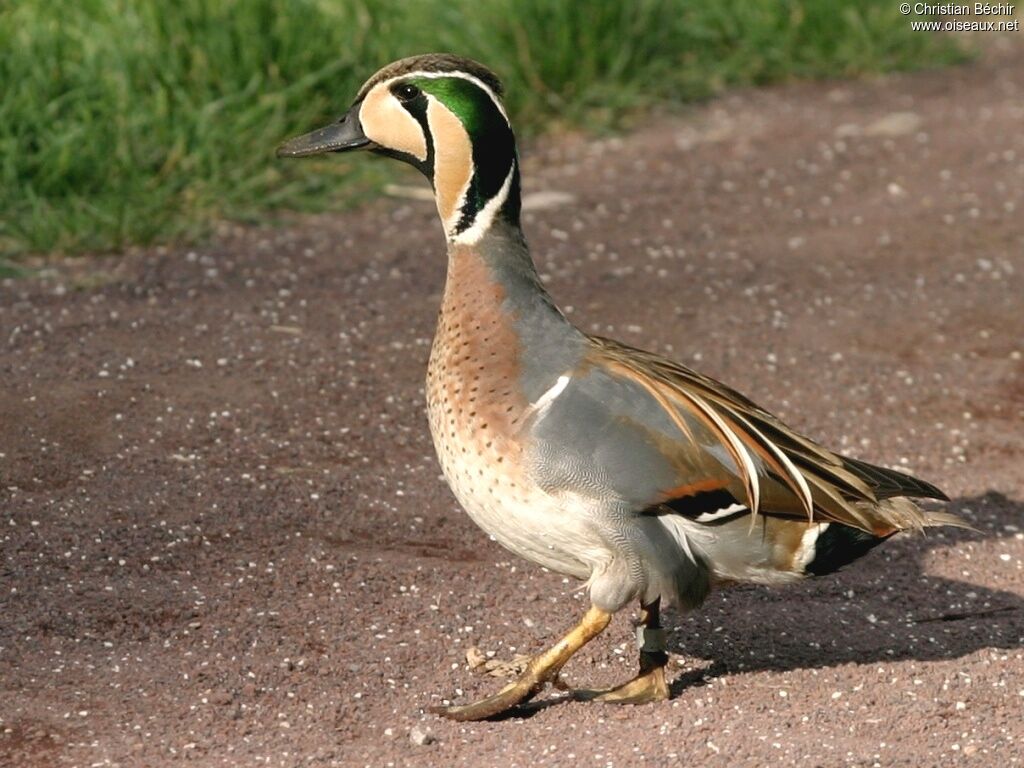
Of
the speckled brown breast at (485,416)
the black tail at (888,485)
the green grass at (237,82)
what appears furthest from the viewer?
the green grass at (237,82)

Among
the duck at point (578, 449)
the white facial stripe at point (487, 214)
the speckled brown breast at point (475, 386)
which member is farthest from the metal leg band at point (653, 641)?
the white facial stripe at point (487, 214)

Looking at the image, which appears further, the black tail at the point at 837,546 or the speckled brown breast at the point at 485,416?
the black tail at the point at 837,546

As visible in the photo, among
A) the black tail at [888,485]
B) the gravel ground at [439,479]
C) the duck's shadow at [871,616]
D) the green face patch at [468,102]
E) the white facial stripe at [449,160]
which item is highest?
the green face patch at [468,102]

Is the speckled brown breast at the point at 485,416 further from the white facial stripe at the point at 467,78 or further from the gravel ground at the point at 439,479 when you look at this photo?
the gravel ground at the point at 439,479

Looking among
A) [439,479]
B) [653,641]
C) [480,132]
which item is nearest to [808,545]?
[653,641]

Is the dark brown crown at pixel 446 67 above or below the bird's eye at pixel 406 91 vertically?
above

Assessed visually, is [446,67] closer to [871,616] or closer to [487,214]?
[487,214]

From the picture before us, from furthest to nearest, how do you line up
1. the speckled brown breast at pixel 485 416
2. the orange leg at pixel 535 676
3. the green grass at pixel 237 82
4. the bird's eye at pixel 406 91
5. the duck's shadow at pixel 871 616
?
the green grass at pixel 237 82, the duck's shadow at pixel 871 616, the bird's eye at pixel 406 91, the orange leg at pixel 535 676, the speckled brown breast at pixel 485 416

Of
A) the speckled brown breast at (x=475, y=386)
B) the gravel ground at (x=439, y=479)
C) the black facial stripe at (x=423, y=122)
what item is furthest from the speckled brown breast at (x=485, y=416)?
the gravel ground at (x=439, y=479)

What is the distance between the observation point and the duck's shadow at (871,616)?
15.6 ft

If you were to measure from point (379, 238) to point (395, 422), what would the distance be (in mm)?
1881

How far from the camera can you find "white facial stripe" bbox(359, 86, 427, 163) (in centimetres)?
441

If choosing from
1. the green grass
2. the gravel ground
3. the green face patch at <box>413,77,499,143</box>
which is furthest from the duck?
the green grass

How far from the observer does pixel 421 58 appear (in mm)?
4344
